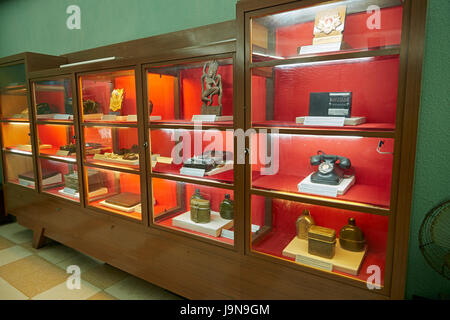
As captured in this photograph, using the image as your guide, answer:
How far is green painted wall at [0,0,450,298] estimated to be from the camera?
69.3 inches

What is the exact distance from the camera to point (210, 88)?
217 centimetres

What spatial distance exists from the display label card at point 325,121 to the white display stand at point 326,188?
0.34 m

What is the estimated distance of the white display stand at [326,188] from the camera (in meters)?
1.69

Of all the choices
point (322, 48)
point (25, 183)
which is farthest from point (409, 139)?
point (25, 183)

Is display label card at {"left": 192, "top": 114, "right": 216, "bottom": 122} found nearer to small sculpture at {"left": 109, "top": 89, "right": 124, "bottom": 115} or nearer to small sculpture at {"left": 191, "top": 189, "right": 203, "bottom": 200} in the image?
small sculpture at {"left": 191, "top": 189, "right": 203, "bottom": 200}

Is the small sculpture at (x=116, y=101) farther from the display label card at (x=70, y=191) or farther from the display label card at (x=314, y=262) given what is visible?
the display label card at (x=314, y=262)

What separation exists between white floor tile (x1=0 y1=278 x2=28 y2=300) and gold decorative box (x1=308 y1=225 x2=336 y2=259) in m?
2.34

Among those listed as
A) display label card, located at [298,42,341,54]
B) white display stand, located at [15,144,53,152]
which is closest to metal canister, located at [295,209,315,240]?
display label card, located at [298,42,341,54]

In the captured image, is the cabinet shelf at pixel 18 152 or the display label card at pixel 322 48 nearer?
the display label card at pixel 322 48

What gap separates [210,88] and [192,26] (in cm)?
85

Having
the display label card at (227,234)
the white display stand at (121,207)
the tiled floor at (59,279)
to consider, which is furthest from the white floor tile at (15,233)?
the display label card at (227,234)

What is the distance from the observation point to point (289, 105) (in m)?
2.07
